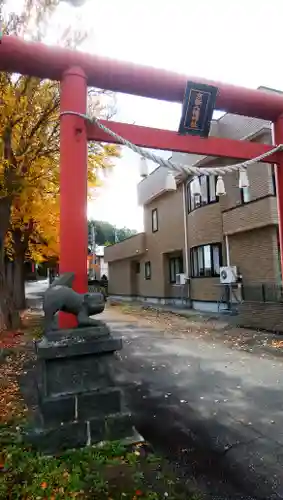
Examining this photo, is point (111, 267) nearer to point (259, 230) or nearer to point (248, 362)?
point (259, 230)

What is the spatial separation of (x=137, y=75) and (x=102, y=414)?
4.88 meters

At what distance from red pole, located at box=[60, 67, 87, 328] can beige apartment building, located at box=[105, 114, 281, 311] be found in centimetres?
920

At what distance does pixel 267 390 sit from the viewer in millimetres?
5770

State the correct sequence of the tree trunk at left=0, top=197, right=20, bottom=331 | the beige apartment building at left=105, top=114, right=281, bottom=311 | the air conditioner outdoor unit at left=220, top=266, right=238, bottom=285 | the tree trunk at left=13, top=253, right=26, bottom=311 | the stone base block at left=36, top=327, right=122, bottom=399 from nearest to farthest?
the stone base block at left=36, top=327, right=122, bottom=399
the tree trunk at left=0, top=197, right=20, bottom=331
the beige apartment building at left=105, top=114, right=281, bottom=311
the air conditioner outdoor unit at left=220, top=266, right=238, bottom=285
the tree trunk at left=13, top=253, right=26, bottom=311

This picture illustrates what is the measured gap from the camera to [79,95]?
4695 millimetres

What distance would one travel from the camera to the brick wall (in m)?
10.7

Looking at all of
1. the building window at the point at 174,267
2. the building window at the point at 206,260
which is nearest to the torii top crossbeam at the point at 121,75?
the building window at the point at 206,260

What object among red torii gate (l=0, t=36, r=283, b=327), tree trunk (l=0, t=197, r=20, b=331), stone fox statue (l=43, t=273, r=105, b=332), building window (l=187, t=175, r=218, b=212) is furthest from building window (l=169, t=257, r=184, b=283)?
stone fox statue (l=43, t=273, r=105, b=332)

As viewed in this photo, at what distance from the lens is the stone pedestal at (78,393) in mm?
3807

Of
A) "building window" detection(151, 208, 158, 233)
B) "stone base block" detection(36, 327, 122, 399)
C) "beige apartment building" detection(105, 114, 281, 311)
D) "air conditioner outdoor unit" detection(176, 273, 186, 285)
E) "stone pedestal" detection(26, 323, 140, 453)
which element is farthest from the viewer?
"building window" detection(151, 208, 158, 233)

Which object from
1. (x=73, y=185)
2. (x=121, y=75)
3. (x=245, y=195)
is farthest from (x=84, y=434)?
(x=245, y=195)

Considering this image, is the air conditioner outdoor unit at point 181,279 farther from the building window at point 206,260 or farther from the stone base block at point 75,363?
the stone base block at point 75,363

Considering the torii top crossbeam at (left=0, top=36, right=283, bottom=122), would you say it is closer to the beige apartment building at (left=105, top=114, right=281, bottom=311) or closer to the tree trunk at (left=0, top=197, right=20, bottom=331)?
the tree trunk at (left=0, top=197, right=20, bottom=331)

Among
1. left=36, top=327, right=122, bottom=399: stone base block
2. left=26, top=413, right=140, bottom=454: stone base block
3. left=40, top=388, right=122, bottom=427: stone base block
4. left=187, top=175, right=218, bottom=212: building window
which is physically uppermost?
left=187, top=175, right=218, bottom=212: building window
